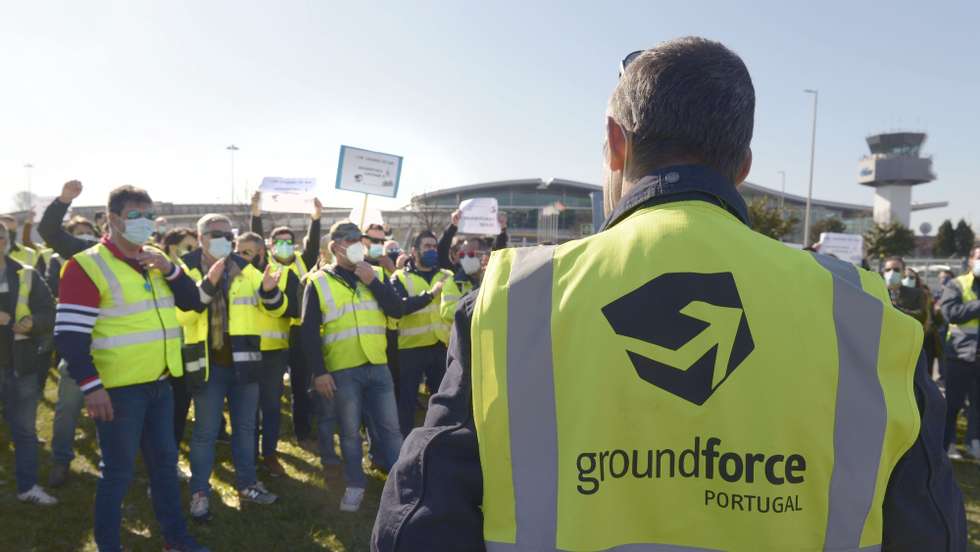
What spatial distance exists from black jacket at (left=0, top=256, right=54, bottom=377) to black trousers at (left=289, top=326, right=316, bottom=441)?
208 centimetres

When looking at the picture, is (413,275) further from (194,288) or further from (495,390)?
(495,390)

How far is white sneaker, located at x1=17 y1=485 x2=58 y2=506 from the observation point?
5.00 m

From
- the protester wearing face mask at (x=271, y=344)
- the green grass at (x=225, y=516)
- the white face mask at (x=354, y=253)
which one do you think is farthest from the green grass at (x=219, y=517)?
the white face mask at (x=354, y=253)

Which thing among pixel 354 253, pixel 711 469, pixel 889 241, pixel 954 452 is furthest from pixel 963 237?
pixel 711 469

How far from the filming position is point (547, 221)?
58656mm

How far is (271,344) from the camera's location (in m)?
5.54

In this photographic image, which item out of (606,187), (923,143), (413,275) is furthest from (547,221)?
(606,187)

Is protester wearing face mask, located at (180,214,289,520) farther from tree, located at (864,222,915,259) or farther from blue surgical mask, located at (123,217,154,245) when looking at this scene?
tree, located at (864,222,915,259)

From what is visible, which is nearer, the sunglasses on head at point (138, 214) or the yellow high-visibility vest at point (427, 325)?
the sunglasses on head at point (138, 214)

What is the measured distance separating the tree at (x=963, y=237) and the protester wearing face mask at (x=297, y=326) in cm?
5459

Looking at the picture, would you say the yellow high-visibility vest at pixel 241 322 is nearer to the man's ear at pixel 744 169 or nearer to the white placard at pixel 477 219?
the man's ear at pixel 744 169

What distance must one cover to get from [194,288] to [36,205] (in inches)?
303

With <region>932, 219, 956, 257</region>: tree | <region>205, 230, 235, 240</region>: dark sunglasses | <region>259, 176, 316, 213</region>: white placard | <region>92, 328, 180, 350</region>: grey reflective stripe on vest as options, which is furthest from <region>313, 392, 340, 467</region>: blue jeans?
<region>932, 219, 956, 257</region>: tree

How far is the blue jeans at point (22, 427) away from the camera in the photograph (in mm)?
5035
